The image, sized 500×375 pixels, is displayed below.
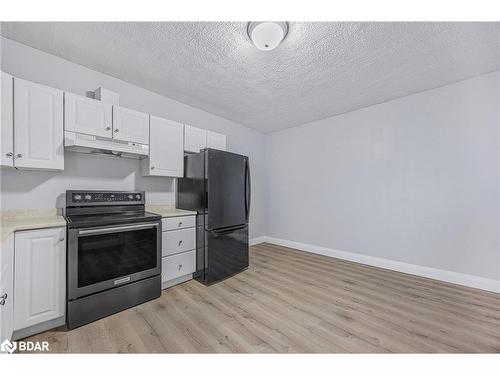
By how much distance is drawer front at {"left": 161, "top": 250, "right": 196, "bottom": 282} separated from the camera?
234 cm

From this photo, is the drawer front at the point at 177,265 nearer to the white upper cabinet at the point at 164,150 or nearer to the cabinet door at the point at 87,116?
the white upper cabinet at the point at 164,150

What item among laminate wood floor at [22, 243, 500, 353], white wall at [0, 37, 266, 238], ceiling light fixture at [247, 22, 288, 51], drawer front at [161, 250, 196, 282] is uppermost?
ceiling light fixture at [247, 22, 288, 51]

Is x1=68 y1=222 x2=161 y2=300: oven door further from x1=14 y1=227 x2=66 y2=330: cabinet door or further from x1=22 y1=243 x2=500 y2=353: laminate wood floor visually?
x1=22 y1=243 x2=500 y2=353: laminate wood floor

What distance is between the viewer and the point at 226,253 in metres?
2.73

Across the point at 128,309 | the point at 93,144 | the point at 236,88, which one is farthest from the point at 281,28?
the point at 128,309

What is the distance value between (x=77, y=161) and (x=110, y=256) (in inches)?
43.8

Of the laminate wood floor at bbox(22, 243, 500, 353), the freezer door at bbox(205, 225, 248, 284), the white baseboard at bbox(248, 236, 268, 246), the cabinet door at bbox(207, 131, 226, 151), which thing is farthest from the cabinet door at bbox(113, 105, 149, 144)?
the white baseboard at bbox(248, 236, 268, 246)

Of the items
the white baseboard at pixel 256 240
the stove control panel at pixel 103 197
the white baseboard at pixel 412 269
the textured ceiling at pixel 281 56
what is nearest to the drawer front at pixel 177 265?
the stove control panel at pixel 103 197

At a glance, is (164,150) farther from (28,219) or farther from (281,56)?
(281,56)

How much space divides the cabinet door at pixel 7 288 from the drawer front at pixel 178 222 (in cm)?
112

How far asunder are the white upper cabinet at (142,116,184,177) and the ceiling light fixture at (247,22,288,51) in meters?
1.44

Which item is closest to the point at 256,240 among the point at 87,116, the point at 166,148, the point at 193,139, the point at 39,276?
the point at 193,139

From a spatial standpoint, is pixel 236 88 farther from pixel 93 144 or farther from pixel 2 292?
pixel 2 292

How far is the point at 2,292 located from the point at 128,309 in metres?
0.95
